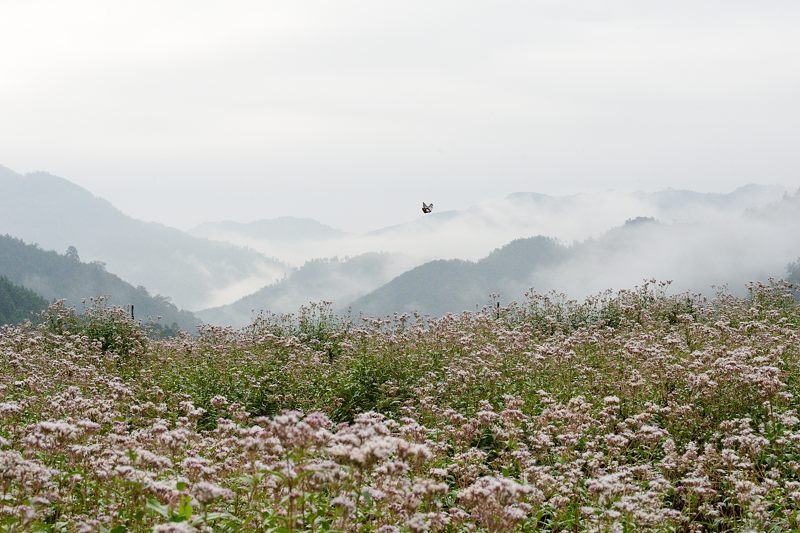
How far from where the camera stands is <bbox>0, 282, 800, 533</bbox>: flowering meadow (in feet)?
22.6

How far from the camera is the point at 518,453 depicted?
10.5 metres

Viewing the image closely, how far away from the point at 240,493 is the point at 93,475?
1703 millimetres

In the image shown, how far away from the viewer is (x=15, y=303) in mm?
139500

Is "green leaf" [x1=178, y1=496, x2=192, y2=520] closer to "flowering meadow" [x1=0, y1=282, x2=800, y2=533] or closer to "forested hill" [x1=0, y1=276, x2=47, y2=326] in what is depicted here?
"flowering meadow" [x1=0, y1=282, x2=800, y2=533]

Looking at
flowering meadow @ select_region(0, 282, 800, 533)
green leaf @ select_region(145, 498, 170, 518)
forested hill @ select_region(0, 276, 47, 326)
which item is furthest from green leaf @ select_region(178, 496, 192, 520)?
forested hill @ select_region(0, 276, 47, 326)

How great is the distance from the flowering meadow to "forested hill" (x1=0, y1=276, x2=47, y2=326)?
396 ft

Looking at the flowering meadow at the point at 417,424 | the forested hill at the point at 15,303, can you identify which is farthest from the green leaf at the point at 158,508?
the forested hill at the point at 15,303

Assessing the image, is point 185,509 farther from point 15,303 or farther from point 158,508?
point 15,303

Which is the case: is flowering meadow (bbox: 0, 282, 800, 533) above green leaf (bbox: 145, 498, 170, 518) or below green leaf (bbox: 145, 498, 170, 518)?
below

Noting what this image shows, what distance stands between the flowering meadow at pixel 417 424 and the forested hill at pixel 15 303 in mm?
120827

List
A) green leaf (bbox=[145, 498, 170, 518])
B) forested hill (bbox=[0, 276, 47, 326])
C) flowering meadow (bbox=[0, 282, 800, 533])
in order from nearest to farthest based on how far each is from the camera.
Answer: green leaf (bbox=[145, 498, 170, 518]) < flowering meadow (bbox=[0, 282, 800, 533]) < forested hill (bbox=[0, 276, 47, 326])

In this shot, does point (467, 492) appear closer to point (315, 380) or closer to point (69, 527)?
point (69, 527)

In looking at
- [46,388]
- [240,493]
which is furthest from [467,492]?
[46,388]

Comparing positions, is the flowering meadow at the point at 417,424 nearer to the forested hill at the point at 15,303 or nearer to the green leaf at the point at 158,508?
the green leaf at the point at 158,508
